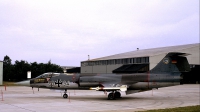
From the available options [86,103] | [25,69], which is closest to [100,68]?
[25,69]

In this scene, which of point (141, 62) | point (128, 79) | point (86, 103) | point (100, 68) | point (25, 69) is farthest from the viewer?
point (100, 68)

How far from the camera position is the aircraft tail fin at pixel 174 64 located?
67.4 feet

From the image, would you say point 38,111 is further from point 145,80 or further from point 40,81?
point 145,80

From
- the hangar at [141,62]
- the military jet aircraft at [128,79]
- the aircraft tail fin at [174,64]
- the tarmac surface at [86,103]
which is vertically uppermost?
the hangar at [141,62]

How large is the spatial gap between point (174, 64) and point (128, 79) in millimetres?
3873

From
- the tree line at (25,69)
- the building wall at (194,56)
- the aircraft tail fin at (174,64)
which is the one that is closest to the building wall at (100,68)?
the tree line at (25,69)

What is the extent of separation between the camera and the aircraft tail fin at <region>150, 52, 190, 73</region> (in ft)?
67.4

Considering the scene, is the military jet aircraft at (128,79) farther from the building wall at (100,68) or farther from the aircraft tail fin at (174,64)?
the building wall at (100,68)

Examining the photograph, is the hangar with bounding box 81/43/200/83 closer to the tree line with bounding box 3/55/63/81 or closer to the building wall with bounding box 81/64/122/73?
the building wall with bounding box 81/64/122/73

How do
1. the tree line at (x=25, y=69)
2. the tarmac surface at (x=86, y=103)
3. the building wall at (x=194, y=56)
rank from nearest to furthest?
the tarmac surface at (x=86, y=103) < the building wall at (x=194, y=56) < the tree line at (x=25, y=69)

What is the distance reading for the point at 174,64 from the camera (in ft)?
67.7

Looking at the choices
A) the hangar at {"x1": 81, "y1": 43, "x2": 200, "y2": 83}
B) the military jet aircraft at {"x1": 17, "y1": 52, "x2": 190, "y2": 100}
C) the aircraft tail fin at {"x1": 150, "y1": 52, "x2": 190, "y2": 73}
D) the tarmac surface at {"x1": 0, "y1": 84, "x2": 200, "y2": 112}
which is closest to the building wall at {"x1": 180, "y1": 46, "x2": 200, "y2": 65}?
→ the hangar at {"x1": 81, "y1": 43, "x2": 200, "y2": 83}

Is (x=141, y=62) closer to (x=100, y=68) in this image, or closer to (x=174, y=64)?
(x=100, y=68)

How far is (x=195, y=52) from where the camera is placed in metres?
60.6
